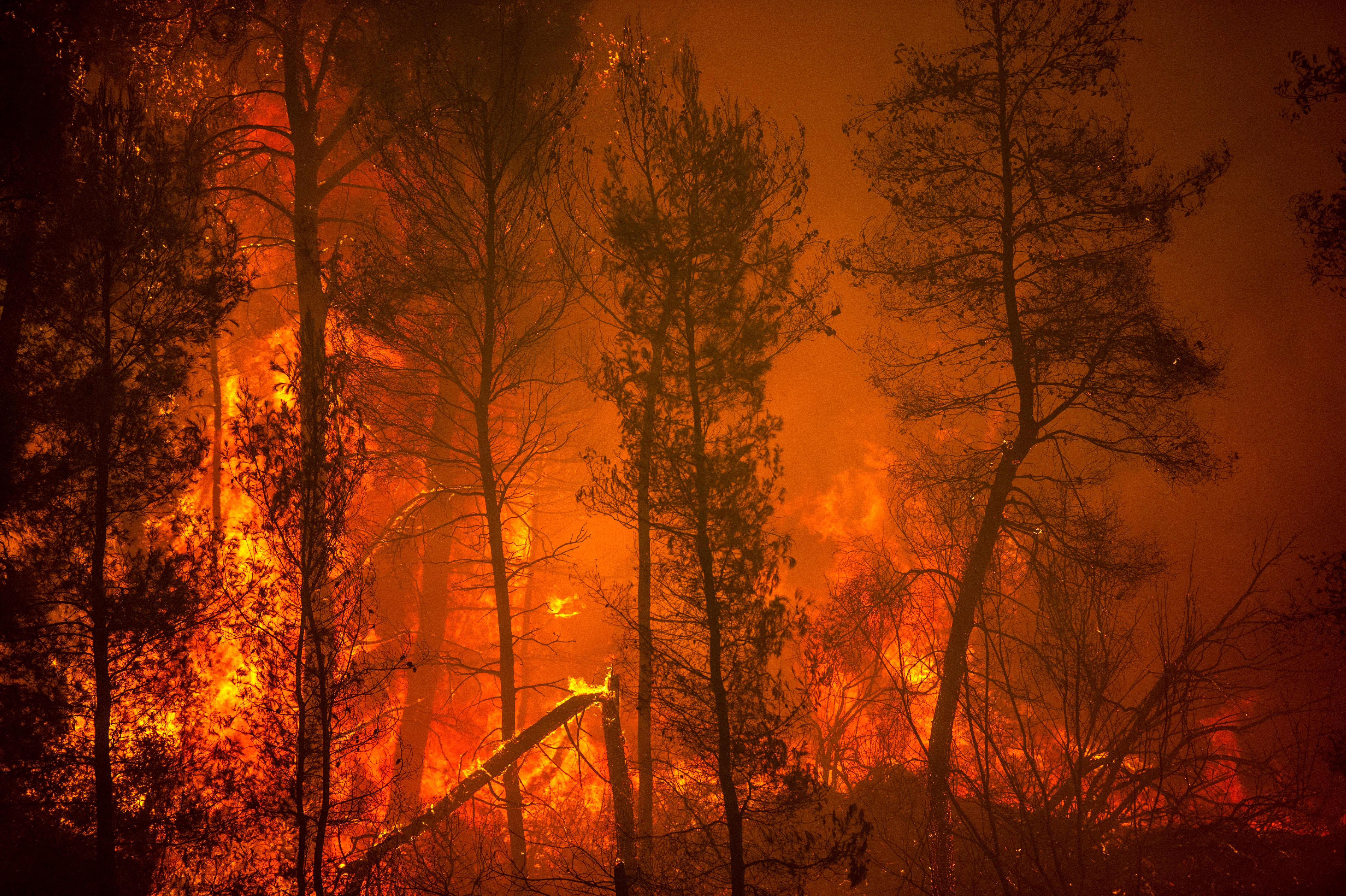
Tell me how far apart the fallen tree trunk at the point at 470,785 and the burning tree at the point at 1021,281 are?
414 cm

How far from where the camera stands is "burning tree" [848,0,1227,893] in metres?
7.02

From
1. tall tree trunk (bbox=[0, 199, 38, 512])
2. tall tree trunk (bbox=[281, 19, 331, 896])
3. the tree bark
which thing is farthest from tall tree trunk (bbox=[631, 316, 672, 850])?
tall tree trunk (bbox=[0, 199, 38, 512])

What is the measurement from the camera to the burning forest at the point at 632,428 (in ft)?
20.9

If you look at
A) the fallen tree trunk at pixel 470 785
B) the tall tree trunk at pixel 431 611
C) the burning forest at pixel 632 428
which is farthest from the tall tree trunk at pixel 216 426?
the fallen tree trunk at pixel 470 785

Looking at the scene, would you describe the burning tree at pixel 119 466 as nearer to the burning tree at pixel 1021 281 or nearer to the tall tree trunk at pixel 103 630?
the tall tree trunk at pixel 103 630

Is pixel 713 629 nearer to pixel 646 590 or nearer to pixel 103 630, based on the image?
pixel 646 590

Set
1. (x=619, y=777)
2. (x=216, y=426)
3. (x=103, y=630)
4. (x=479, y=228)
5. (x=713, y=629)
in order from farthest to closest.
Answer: (x=216, y=426) → (x=479, y=228) → (x=619, y=777) → (x=103, y=630) → (x=713, y=629)

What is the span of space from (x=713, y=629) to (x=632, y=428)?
2.07 m

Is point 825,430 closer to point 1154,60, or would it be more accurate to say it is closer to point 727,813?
point 1154,60

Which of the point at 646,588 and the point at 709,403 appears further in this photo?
the point at 646,588

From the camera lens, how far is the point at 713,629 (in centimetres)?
628

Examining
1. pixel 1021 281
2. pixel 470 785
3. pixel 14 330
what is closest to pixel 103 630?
pixel 14 330

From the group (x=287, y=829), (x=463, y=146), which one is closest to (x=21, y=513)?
(x=287, y=829)

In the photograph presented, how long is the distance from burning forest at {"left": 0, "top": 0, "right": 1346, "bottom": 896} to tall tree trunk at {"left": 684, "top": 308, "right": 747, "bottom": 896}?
0.20ft
